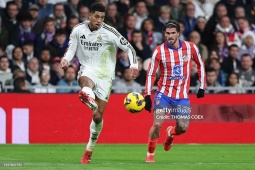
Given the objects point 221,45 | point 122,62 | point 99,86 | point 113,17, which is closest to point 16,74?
point 122,62

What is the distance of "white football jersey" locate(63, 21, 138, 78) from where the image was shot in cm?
1427

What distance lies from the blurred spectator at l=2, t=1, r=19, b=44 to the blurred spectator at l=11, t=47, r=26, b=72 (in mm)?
772

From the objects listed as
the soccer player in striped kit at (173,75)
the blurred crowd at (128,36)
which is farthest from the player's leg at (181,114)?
the blurred crowd at (128,36)

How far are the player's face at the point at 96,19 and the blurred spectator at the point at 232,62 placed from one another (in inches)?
315

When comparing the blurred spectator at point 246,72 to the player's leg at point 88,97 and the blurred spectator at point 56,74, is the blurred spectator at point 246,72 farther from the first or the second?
the player's leg at point 88,97

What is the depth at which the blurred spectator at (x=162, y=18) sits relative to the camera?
22188 mm

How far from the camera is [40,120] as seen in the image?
1964 cm

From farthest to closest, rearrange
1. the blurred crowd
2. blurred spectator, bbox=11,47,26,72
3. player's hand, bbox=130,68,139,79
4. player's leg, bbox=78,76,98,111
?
the blurred crowd
blurred spectator, bbox=11,47,26,72
player's hand, bbox=130,68,139,79
player's leg, bbox=78,76,98,111

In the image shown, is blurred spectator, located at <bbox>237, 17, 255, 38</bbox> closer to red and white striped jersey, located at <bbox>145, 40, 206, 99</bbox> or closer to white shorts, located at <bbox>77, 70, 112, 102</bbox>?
red and white striped jersey, located at <bbox>145, 40, 206, 99</bbox>

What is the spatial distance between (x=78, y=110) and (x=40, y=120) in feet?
2.97

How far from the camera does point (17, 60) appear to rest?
20.3 m

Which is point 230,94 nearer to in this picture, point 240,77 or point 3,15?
point 240,77

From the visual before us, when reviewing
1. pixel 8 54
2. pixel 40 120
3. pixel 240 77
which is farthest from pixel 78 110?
pixel 240 77

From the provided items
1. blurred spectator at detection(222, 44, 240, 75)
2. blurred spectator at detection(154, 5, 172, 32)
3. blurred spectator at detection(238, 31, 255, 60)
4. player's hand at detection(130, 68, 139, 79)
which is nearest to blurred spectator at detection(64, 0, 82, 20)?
blurred spectator at detection(154, 5, 172, 32)
